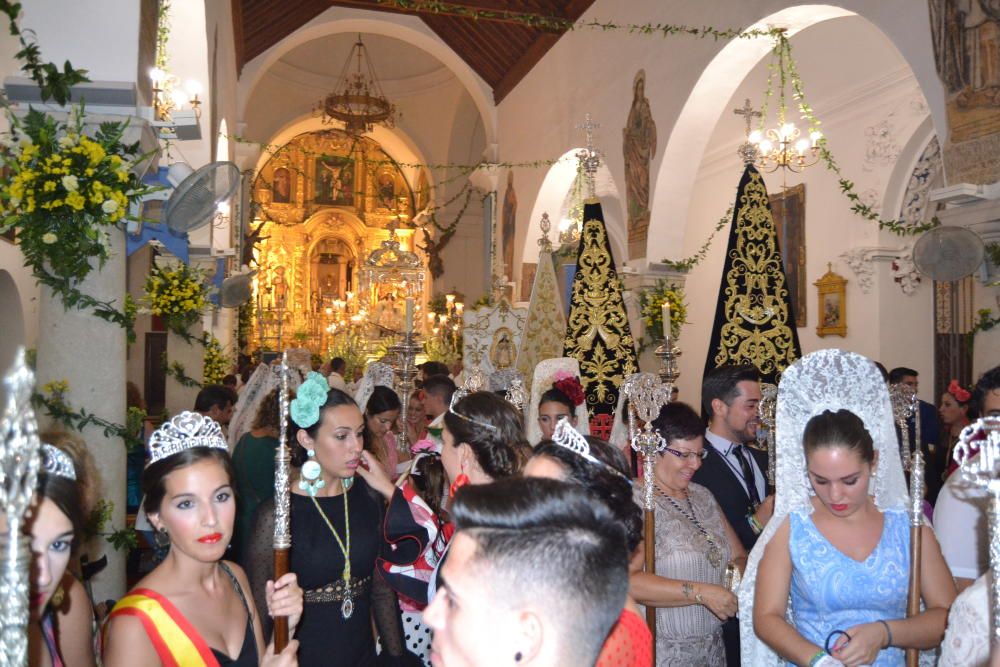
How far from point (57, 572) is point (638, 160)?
11.3m

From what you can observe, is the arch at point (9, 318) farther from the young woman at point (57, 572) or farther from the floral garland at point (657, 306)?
the floral garland at point (657, 306)

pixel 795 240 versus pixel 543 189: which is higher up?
pixel 543 189

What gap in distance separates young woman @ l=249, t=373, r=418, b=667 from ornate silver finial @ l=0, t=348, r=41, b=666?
168 centimetres

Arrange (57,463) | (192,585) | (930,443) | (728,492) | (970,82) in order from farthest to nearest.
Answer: (930,443)
(970,82)
(728,492)
(192,585)
(57,463)

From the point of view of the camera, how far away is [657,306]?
1129 cm

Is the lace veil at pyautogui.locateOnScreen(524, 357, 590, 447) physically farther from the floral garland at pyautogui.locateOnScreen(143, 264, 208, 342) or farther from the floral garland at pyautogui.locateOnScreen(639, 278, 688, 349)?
the floral garland at pyautogui.locateOnScreen(639, 278, 688, 349)

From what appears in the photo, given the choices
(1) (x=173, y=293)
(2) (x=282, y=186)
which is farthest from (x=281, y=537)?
(2) (x=282, y=186)

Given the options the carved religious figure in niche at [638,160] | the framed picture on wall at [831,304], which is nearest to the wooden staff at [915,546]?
the carved religious figure in niche at [638,160]

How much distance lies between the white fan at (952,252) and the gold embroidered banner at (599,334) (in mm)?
2650

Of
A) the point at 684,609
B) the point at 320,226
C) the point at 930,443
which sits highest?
the point at 320,226

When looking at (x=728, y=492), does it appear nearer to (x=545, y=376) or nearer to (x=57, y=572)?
(x=545, y=376)

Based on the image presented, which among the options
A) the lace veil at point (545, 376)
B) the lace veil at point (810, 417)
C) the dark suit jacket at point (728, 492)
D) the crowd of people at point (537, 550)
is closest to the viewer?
the crowd of people at point (537, 550)

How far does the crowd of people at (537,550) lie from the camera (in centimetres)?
137

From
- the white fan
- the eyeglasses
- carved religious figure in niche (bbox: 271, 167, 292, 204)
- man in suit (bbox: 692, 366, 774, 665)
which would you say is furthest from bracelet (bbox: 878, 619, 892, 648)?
carved religious figure in niche (bbox: 271, 167, 292, 204)
